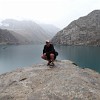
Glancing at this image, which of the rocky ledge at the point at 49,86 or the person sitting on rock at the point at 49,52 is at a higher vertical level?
the person sitting on rock at the point at 49,52

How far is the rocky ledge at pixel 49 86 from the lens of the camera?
17.6 meters

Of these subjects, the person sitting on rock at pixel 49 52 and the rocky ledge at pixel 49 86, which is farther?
the person sitting on rock at pixel 49 52

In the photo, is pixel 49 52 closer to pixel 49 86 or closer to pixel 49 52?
pixel 49 52

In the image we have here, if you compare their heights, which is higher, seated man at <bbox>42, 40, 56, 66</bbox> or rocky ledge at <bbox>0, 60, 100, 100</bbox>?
seated man at <bbox>42, 40, 56, 66</bbox>

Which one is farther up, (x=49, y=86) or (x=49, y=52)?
(x=49, y=52)

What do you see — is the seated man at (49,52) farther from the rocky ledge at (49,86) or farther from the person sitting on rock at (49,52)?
the rocky ledge at (49,86)

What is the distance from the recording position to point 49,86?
1917 cm

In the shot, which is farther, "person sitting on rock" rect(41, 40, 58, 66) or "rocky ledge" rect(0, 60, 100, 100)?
"person sitting on rock" rect(41, 40, 58, 66)

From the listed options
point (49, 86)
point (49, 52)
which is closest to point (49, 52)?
point (49, 52)

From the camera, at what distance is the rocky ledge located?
17.6 metres

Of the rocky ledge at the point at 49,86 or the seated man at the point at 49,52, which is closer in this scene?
the rocky ledge at the point at 49,86

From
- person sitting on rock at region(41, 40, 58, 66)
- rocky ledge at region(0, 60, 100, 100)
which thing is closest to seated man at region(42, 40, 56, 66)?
person sitting on rock at region(41, 40, 58, 66)

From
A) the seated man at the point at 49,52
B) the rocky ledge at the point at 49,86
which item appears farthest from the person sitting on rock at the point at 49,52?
the rocky ledge at the point at 49,86

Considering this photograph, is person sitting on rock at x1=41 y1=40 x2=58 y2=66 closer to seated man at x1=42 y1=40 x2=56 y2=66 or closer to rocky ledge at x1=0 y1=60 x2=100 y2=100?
seated man at x1=42 y1=40 x2=56 y2=66
